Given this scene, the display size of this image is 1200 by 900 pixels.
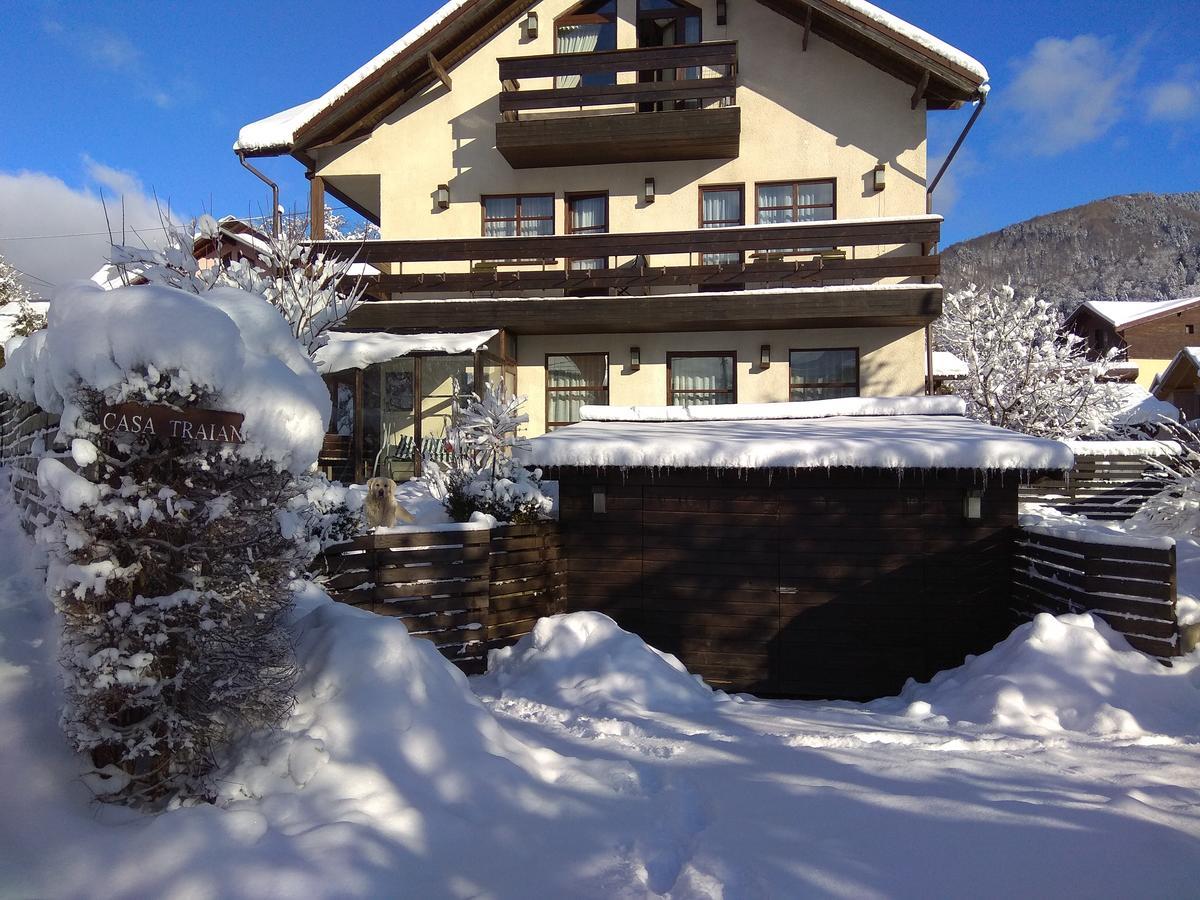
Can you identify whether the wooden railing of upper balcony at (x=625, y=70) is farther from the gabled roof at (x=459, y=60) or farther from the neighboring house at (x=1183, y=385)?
the neighboring house at (x=1183, y=385)

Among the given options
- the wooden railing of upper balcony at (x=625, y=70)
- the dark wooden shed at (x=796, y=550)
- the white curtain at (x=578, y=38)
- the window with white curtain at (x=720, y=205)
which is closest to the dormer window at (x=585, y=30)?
the white curtain at (x=578, y=38)

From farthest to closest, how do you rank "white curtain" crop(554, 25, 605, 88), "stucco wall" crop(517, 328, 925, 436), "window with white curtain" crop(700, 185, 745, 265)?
"white curtain" crop(554, 25, 605, 88) → "window with white curtain" crop(700, 185, 745, 265) → "stucco wall" crop(517, 328, 925, 436)

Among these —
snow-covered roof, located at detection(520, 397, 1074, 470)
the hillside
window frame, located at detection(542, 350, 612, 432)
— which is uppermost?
Result: the hillside

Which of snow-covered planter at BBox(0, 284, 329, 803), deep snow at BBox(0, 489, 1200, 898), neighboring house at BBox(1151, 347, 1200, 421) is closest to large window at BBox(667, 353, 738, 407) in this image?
deep snow at BBox(0, 489, 1200, 898)

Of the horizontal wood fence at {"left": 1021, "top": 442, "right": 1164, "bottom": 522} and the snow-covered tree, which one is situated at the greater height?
the snow-covered tree

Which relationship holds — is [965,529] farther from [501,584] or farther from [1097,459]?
[1097,459]

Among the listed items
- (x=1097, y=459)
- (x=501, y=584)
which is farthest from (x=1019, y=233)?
(x=501, y=584)

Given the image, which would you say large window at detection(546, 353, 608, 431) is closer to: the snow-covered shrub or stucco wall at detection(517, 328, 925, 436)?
stucco wall at detection(517, 328, 925, 436)

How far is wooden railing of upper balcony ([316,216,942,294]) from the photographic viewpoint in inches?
513

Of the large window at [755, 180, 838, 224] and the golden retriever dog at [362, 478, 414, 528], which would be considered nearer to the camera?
the golden retriever dog at [362, 478, 414, 528]

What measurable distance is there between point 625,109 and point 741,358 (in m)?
5.71

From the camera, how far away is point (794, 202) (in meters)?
14.9

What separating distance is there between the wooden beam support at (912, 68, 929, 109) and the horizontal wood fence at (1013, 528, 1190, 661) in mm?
10036

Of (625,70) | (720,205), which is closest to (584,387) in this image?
(720,205)
